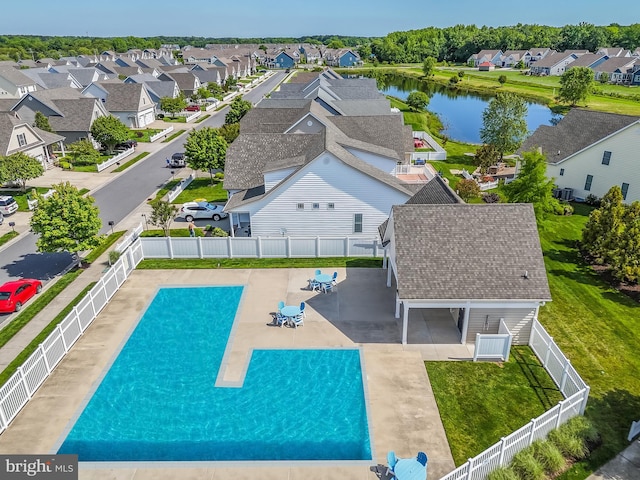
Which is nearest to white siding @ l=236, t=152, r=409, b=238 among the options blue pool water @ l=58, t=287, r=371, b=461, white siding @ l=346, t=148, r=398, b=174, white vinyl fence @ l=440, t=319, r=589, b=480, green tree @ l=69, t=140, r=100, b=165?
white siding @ l=346, t=148, r=398, b=174

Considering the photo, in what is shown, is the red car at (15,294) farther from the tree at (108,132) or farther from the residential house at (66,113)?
the residential house at (66,113)

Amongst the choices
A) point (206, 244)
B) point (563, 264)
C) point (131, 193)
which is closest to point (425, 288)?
point (563, 264)

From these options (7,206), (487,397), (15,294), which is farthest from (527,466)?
(7,206)

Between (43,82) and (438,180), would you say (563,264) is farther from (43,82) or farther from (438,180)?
(43,82)

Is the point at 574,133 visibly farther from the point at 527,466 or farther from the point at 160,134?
the point at 160,134

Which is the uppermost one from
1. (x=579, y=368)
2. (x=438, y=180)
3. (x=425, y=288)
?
(x=438, y=180)

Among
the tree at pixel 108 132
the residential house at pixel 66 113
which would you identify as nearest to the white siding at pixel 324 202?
the tree at pixel 108 132
